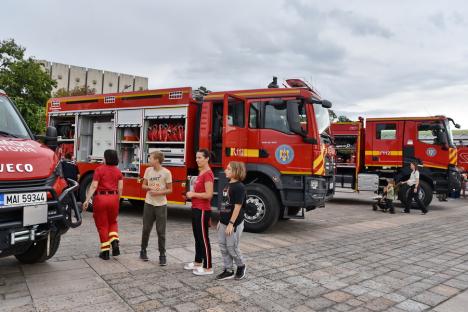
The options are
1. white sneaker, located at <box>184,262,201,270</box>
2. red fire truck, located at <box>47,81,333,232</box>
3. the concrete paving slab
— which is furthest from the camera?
red fire truck, located at <box>47,81,333,232</box>

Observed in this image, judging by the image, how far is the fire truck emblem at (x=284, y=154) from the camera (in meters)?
7.87

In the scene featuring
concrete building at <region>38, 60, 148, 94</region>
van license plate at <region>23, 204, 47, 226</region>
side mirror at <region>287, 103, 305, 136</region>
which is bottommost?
van license plate at <region>23, 204, 47, 226</region>

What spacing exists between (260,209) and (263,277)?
3048 millimetres

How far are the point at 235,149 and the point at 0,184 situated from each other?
4.78m

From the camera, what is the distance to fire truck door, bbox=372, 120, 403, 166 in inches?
Answer: 551

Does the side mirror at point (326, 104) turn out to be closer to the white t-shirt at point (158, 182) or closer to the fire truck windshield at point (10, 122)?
the white t-shirt at point (158, 182)

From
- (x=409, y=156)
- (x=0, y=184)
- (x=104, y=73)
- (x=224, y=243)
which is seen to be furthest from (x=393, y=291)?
(x=104, y=73)

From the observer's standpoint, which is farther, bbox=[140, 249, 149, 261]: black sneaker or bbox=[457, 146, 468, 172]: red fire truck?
bbox=[457, 146, 468, 172]: red fire truck

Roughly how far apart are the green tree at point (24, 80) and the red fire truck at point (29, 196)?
18.4 m

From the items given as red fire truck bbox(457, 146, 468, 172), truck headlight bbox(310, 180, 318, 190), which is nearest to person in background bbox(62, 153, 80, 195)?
truck headlight bbox(310, 180, 318, 190)

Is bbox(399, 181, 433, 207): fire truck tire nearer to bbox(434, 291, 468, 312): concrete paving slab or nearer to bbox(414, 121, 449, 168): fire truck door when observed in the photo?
bbox(414, 121, 449, 168): fire truck door

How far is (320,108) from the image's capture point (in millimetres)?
8352

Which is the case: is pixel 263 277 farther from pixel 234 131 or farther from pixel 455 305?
pixel 234 131

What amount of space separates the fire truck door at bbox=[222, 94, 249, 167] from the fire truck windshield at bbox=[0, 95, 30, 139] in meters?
3.72
